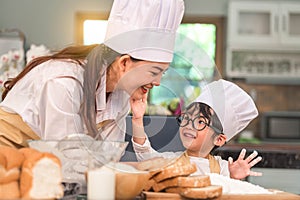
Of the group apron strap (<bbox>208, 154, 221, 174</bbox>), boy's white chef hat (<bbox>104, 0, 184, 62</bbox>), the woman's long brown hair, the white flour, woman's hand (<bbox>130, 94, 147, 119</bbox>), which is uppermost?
boy's white chef hat (<bbox>104, 0, 184, 62</bbox>)

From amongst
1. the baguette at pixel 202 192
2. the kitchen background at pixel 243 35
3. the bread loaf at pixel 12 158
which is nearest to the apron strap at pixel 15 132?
the bread loaf at pixel 12 158

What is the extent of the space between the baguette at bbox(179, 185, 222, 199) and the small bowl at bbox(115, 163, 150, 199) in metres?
0.10

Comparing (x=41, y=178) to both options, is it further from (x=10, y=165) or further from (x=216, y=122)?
(x=216, y=122)

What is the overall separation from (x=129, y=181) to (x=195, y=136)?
442 millimetres

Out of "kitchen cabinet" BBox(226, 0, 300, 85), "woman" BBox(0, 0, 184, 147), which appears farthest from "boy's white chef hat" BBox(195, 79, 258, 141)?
"kitchen cabinet" BBox(226, 0, 300, 85)

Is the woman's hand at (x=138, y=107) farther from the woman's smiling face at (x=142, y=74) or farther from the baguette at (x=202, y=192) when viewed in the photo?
the baguette at (x=202, y=192)

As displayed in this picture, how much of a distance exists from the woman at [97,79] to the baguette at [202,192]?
0.24 meters

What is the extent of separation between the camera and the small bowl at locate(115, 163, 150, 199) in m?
1.20

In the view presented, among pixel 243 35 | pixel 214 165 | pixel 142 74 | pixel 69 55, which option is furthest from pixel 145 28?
pixel 243 35

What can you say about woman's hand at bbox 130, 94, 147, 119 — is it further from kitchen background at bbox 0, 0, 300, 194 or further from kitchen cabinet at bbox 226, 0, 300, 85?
kitchen cabinet at bbox 226, 0, 300, 85

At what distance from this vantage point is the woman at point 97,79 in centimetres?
136

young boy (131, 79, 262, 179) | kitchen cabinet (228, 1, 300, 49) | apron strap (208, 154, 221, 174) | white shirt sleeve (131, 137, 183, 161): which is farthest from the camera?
kitchen cabinet (228, 1, 300, 49)

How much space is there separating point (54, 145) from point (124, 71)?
0.96 ft

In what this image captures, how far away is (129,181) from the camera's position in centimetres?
Answer: 121
